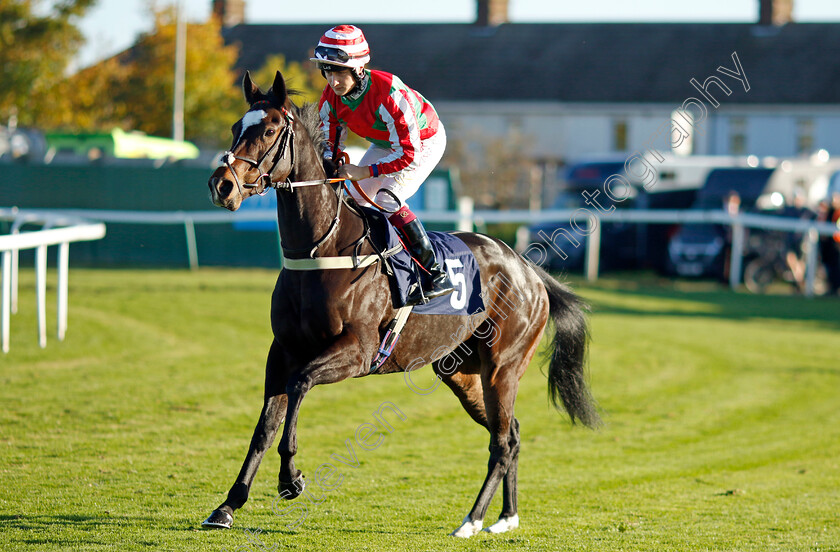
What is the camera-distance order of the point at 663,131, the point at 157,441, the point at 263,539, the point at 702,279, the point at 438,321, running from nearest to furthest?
1. the point at 263,539
2. the point at 438,321
3. the point at 157,441
4. the point at 702,279
5. the point at 663,131

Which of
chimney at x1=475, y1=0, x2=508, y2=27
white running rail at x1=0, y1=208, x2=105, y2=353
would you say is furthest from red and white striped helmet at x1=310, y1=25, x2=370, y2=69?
chimney at x1=475, y1=0, x2=508, y2=27

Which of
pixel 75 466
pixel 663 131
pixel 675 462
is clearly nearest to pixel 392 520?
pixel 75 466

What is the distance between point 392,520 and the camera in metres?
4.93

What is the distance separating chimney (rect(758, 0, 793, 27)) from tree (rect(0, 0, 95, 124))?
87.7 ft

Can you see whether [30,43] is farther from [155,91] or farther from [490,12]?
[490,12]

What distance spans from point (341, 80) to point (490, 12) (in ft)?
125

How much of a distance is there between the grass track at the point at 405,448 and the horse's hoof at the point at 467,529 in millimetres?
57

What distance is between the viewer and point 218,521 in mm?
4211

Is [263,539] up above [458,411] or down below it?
above

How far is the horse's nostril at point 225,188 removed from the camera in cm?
400

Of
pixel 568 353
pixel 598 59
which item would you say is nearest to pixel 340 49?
pixel 568 353

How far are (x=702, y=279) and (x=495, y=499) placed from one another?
14511 mm

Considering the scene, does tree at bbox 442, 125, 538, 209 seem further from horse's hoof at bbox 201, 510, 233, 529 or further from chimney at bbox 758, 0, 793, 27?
horse's hoof at bbox 201, 510, 233, 529

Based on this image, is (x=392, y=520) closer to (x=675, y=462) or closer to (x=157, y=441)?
(x=157, y=441)
